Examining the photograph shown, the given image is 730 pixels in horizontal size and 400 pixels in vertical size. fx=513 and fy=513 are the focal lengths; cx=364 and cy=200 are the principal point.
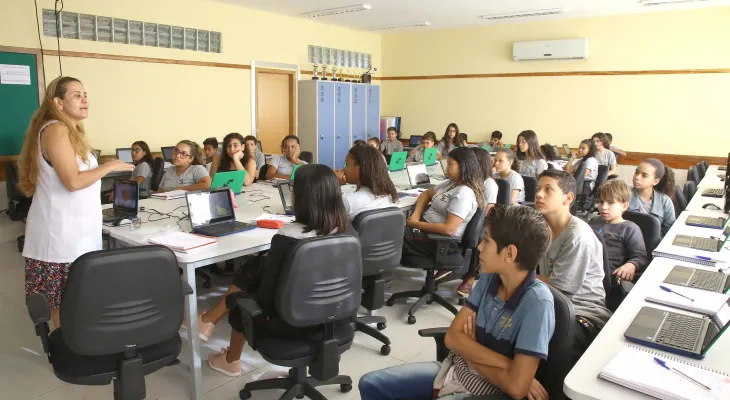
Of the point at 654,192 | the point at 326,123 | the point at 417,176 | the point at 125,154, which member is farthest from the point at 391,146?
the point at 654,192

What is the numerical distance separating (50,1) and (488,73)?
A: 697 centimetres

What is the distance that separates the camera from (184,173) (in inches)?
174

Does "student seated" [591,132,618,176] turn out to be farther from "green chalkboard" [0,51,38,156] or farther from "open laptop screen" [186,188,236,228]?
"green chalkboard" [0,51,38,156]

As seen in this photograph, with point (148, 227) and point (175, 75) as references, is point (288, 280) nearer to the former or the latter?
point (148, 227)

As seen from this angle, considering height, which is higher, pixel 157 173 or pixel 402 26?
pixel 402 26

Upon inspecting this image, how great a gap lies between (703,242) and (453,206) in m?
1.45

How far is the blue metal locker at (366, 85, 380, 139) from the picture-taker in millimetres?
10133

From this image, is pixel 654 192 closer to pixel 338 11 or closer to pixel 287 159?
pixel 287 159

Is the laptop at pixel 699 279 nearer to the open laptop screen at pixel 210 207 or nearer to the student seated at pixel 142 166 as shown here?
the open laptop screen at pixel 210 207

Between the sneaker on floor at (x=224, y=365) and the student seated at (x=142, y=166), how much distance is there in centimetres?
218

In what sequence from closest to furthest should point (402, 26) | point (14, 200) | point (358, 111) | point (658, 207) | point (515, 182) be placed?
point (658, 207) < point (515, 182) < point (14, 200) < point (402, 26) < point (358, 111)

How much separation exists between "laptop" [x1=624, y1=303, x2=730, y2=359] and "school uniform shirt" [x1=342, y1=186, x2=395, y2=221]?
66.4 inches

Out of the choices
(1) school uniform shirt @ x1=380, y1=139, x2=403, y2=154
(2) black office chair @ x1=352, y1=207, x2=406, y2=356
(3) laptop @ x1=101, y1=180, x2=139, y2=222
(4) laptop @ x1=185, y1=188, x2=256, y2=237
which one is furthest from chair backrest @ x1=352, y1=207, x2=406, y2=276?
(1) school uniform shirt @ x1=380, y1=139, x2=403, y2=154

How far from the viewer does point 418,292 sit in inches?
150
